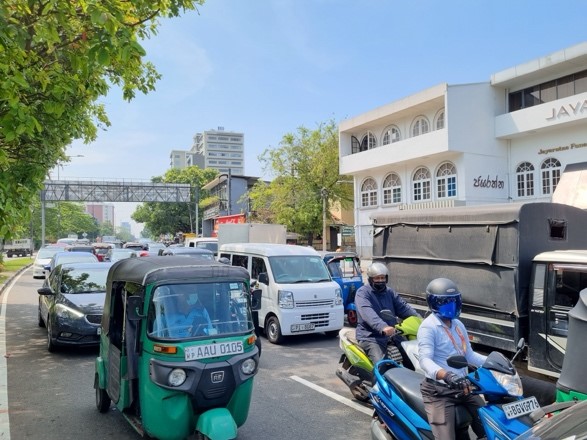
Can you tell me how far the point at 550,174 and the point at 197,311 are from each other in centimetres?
2304

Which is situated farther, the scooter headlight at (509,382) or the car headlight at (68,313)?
the car headlight at (68,313)

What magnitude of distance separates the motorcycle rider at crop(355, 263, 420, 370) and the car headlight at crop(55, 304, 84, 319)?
5.25 m

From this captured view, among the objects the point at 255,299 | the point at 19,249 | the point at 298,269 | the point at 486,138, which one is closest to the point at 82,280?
the point at 298,269

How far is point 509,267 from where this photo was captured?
592 cm

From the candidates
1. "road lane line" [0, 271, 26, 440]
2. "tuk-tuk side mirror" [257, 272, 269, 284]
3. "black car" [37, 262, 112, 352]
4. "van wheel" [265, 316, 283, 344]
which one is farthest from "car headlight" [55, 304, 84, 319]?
"van wheel" [265, 316, 283, 344]

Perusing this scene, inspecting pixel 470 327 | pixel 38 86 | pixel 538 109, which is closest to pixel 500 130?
pixel 538 109

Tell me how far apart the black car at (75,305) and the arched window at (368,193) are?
24085 mm

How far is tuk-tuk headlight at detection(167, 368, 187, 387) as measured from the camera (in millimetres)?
3898

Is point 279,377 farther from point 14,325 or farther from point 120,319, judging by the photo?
point 14,325

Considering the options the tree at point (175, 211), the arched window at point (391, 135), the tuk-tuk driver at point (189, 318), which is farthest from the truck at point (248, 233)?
the tree at point (175, 211)

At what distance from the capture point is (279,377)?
23.2ft

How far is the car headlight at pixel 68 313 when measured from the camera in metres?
8.19

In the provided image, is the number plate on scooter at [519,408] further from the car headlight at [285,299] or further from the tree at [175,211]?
the tree at [175,211]

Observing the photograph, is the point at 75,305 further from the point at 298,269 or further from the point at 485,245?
the point at 485,245
